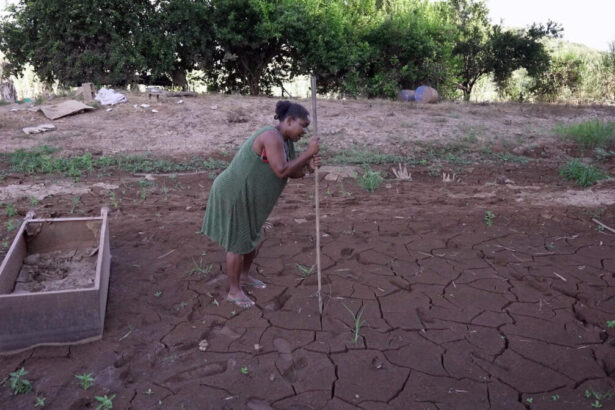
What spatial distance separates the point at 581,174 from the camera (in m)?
6.40

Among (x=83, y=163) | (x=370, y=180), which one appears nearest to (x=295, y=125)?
(x=370, y=180)

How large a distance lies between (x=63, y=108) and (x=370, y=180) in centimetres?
648

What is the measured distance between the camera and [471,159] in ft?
25.8

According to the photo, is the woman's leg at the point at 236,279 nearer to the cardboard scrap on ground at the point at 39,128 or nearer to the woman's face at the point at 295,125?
the woman's face at the point at 295,125

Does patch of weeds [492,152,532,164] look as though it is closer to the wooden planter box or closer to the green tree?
the wooden planter box

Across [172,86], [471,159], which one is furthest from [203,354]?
[172,86]

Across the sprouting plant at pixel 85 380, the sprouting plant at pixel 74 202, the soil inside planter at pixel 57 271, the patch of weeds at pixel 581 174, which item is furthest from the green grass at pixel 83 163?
the patch of weeds at pixel 581 174

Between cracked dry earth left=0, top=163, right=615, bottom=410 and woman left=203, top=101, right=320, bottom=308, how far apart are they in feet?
1.61

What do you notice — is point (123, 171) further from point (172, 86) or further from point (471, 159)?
point (172, 86)

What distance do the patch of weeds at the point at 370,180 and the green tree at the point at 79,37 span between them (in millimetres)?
7649

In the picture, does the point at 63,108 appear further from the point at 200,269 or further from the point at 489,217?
the point at 489,217

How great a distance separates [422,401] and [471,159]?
606 cm

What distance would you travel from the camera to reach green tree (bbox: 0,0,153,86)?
36.7ft

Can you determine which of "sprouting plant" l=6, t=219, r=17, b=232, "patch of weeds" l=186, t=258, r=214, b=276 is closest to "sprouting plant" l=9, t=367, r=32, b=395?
"patch of weeds" l=186, t=258, r=214, b=276
